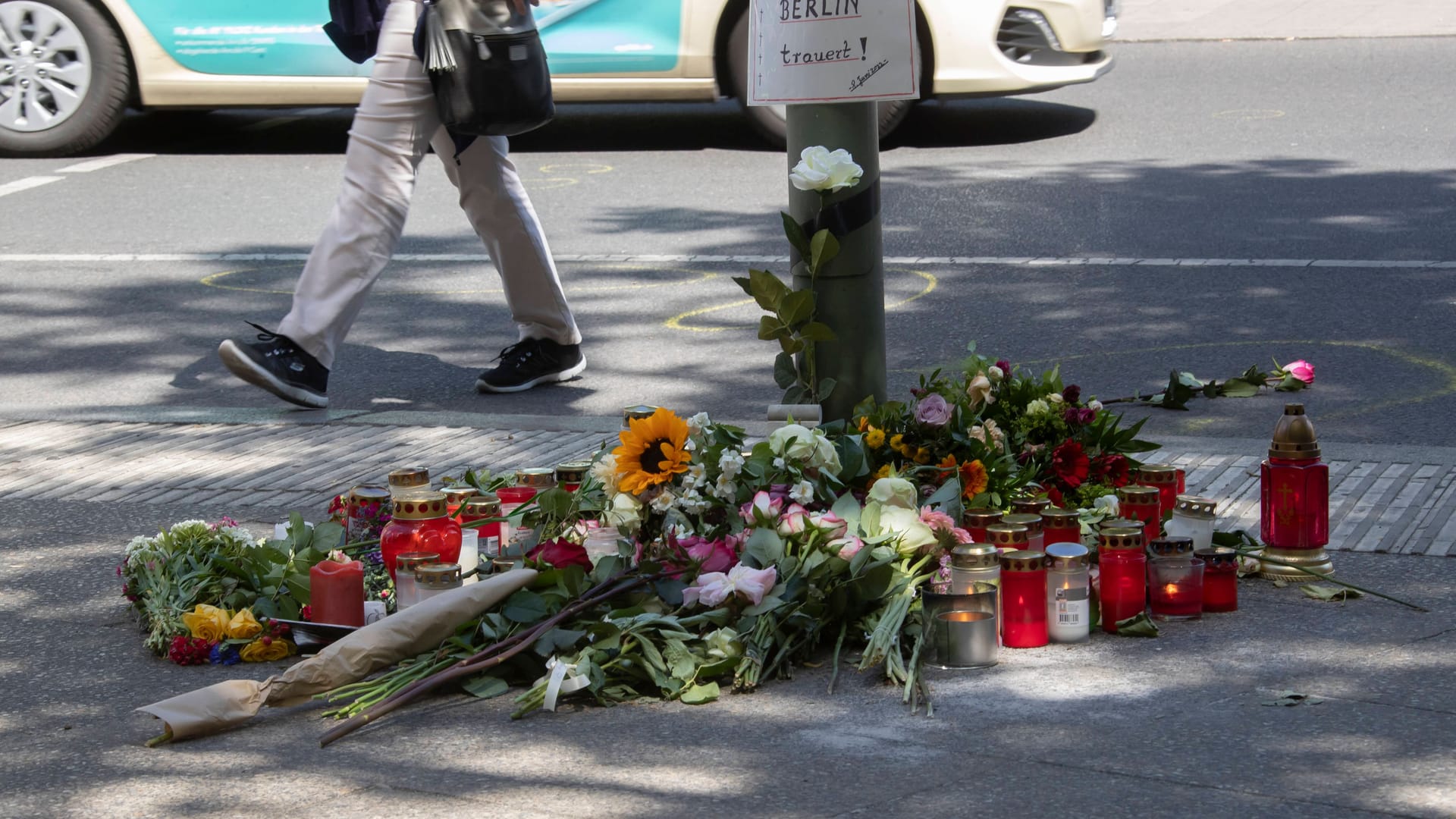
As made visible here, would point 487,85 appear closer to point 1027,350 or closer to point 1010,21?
point 1027,350

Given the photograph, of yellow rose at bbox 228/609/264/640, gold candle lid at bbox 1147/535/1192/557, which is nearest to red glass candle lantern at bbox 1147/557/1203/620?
gold candle lid at bbox 1147/535/1192/557

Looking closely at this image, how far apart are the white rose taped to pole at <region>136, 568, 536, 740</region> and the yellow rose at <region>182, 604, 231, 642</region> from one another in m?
0.27

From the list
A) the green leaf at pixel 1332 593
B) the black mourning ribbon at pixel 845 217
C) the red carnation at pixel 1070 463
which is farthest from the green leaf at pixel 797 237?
the green leaf at pixel 1332 593

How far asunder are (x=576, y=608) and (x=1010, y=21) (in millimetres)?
7579

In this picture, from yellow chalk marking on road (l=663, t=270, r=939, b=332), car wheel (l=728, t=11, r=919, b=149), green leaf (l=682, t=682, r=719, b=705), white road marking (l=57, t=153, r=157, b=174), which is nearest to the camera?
green leaf (l=682, t=682, r=719, b=705)

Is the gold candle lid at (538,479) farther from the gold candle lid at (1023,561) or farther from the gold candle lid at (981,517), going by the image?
the gold candle lid at (1023,561)

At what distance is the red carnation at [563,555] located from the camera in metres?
3.89

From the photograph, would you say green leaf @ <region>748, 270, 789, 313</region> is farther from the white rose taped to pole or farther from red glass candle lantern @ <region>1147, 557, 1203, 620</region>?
red glass candle lantern @ <region>1147, 557, 1203, 620</region>

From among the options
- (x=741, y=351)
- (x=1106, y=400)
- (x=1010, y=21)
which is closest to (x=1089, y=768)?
(x=1106, y=400)

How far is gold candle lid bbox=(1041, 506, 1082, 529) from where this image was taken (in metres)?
3.98

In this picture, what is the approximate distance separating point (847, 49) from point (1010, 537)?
4.07ft

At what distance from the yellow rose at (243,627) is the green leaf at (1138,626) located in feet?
5.77

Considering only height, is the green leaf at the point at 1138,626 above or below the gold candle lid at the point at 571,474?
below

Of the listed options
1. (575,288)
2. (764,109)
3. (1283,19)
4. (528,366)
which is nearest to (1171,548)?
(528,366)
